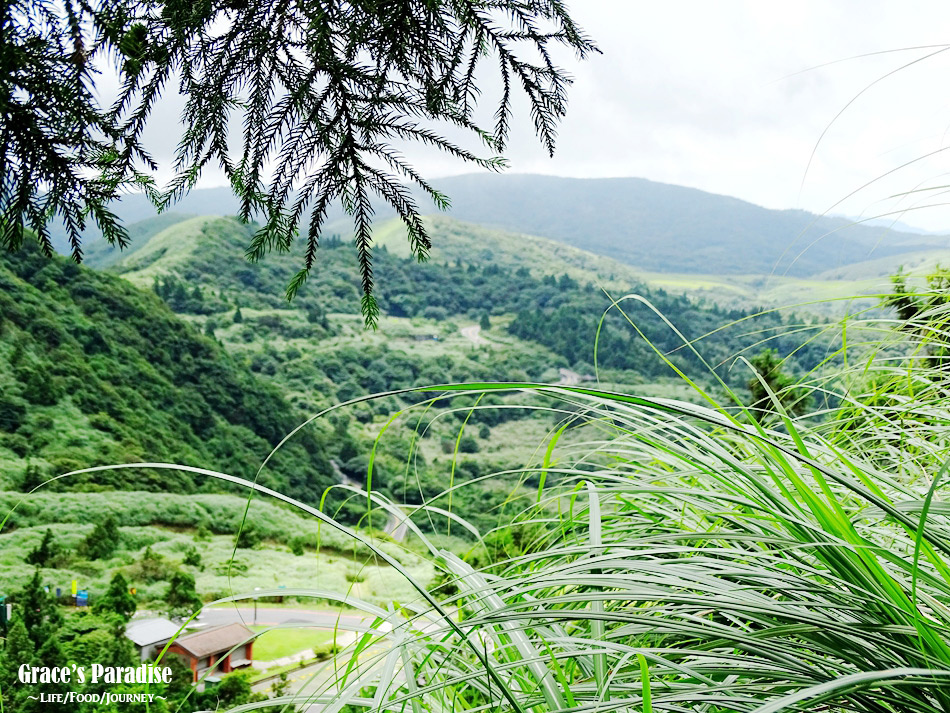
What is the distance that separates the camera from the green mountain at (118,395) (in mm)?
23609

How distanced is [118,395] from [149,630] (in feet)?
56.9

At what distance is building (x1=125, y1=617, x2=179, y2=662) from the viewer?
41.3ft

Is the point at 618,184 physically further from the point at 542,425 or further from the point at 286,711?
the point at 286,711

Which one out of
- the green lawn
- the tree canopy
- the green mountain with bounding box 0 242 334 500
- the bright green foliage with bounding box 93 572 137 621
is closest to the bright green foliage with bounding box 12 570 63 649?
the bright green foliage with bounding box 93 572 137 621

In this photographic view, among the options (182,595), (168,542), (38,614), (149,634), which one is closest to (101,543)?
(168,542)

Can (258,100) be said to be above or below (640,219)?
below

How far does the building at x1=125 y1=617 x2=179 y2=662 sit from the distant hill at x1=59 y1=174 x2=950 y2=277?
202ft

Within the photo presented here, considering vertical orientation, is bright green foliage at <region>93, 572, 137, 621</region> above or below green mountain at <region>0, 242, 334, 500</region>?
below

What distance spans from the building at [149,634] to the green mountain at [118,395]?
359 inches

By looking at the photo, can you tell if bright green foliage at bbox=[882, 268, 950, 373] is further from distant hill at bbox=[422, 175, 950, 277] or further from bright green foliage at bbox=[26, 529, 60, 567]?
distant hill at bbox=[422, 175, 950, 277]

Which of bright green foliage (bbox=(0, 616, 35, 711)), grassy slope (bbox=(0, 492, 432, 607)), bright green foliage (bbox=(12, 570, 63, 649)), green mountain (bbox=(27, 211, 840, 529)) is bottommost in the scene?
grassy slope (bbox=(0, 492, 432, 607))

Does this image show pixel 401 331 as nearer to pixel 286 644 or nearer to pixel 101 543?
pixel 101 543

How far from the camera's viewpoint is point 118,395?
27938 millimetres

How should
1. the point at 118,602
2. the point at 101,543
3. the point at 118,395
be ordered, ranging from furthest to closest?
the point at 118,395
the point at 101,543
the point at 118,602
